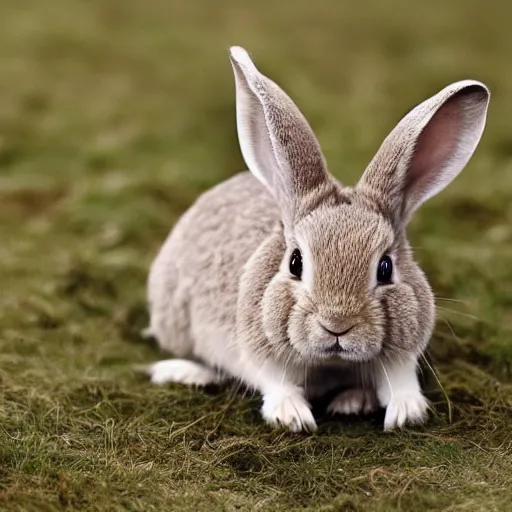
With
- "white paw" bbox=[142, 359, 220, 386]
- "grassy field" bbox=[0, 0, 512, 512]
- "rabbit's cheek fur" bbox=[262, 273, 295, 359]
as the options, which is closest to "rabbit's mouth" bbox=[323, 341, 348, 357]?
"rabbit's cheek fur" bbox=[262, 273, 295, 359]

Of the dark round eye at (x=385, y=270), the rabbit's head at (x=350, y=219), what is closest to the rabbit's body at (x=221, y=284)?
the rabbit's head at (x=350, y=219)

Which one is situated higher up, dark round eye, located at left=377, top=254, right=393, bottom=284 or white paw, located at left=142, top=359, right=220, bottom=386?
dark round eye, located at left=377, top=254, right=393, bottom=284

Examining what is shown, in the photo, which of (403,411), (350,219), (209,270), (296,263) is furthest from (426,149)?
(209,270)

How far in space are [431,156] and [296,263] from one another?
0.92 m

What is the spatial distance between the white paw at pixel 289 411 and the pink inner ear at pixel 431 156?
1154 millimetres

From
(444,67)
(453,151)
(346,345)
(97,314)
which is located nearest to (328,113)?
(444,67)

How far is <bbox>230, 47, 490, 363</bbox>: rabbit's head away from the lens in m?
4.42

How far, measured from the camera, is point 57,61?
38.8 feet

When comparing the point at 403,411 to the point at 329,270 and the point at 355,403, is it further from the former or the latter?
the point at 329,270

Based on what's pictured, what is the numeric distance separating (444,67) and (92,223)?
5675 mm

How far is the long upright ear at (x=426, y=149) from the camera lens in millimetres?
4758

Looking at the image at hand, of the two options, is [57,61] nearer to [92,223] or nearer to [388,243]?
[92,223]

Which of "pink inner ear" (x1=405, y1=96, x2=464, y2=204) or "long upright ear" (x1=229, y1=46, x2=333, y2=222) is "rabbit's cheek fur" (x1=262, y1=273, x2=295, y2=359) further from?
"pink inner ear" (x1=405, y1=96, x2=464, y2=204)

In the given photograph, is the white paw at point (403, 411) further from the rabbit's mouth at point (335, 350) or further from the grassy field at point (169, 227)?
the rabbit's mouth at point (335, 350)
